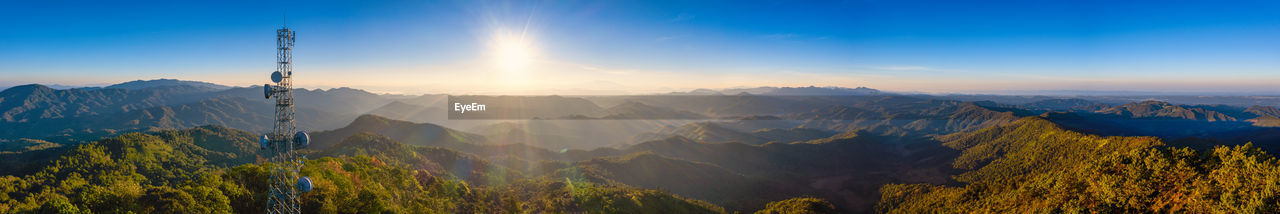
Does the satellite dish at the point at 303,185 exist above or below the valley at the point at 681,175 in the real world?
above

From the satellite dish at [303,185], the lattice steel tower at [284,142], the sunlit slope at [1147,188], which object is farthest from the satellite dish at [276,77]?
the sunlit slope at [1147,188]

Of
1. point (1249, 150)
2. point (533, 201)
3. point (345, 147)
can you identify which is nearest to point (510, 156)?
point (345, 147)

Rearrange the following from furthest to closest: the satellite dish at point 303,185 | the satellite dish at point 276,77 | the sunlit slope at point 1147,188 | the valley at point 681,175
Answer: the valley at point 681,175 < the sunlit slope at point 1147,188 < the satellite dish at point 303,185 < the satellite dish at point 276,77

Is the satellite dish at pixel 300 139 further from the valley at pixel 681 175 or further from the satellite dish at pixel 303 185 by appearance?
the valley at pixel 681 175

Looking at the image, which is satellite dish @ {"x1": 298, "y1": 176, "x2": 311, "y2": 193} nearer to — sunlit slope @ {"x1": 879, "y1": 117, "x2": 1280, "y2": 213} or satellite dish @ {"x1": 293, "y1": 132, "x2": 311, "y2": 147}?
satellite dish @ {"x1": 293, "y1": 132, "x2": 311, "y2": 147}

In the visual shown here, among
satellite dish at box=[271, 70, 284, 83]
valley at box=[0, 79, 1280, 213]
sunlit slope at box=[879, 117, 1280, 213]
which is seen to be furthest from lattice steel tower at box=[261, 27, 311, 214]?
sunlit slope at box=[879, 117, 1280, 213]

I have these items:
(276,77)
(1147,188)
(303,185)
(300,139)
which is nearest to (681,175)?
(1147,188)

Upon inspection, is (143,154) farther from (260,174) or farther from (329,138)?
(260,174)

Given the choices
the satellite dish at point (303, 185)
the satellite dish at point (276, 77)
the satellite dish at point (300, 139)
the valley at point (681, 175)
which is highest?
the satellite dish at point (276, 77)

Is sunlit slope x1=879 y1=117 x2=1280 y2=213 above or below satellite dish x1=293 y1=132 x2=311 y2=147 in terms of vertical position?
below
